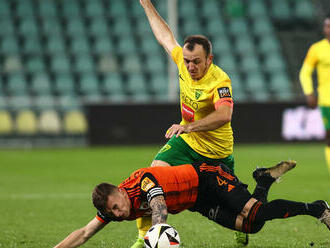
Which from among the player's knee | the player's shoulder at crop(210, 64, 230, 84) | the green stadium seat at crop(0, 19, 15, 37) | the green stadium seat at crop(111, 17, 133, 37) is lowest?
the player's knee

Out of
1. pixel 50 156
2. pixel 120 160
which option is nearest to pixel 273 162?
pixel 120 160

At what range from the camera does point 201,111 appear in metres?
5.77

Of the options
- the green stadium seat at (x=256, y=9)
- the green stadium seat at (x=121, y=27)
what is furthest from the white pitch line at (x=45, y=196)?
the green stadium seat at (x=256, y=9)

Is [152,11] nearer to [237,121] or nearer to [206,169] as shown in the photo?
[206,169]

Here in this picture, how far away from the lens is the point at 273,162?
1349cm

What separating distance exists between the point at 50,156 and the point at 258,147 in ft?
18.3

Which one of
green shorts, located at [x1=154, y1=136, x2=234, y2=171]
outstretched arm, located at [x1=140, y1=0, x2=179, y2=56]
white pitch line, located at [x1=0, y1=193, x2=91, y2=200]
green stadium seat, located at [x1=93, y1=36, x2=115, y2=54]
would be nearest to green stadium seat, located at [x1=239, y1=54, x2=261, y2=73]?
green stadium seat, located at [x1=93, y1=36, x2=115, y2=54]

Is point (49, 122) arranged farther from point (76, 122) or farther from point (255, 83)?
point (255, 83)

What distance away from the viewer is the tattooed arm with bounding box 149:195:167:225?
458cm

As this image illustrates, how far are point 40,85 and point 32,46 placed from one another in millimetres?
1709

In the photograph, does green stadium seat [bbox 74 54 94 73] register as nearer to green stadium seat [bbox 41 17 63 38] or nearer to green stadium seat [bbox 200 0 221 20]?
green stadium seat [bbox 41 17 63 38]

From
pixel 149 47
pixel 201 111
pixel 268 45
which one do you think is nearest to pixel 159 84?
pixel 149 47

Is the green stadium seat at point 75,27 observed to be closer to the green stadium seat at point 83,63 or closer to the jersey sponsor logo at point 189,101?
the green stadium seat at point 83,63

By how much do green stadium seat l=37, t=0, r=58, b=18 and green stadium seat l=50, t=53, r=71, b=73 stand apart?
1.66m
